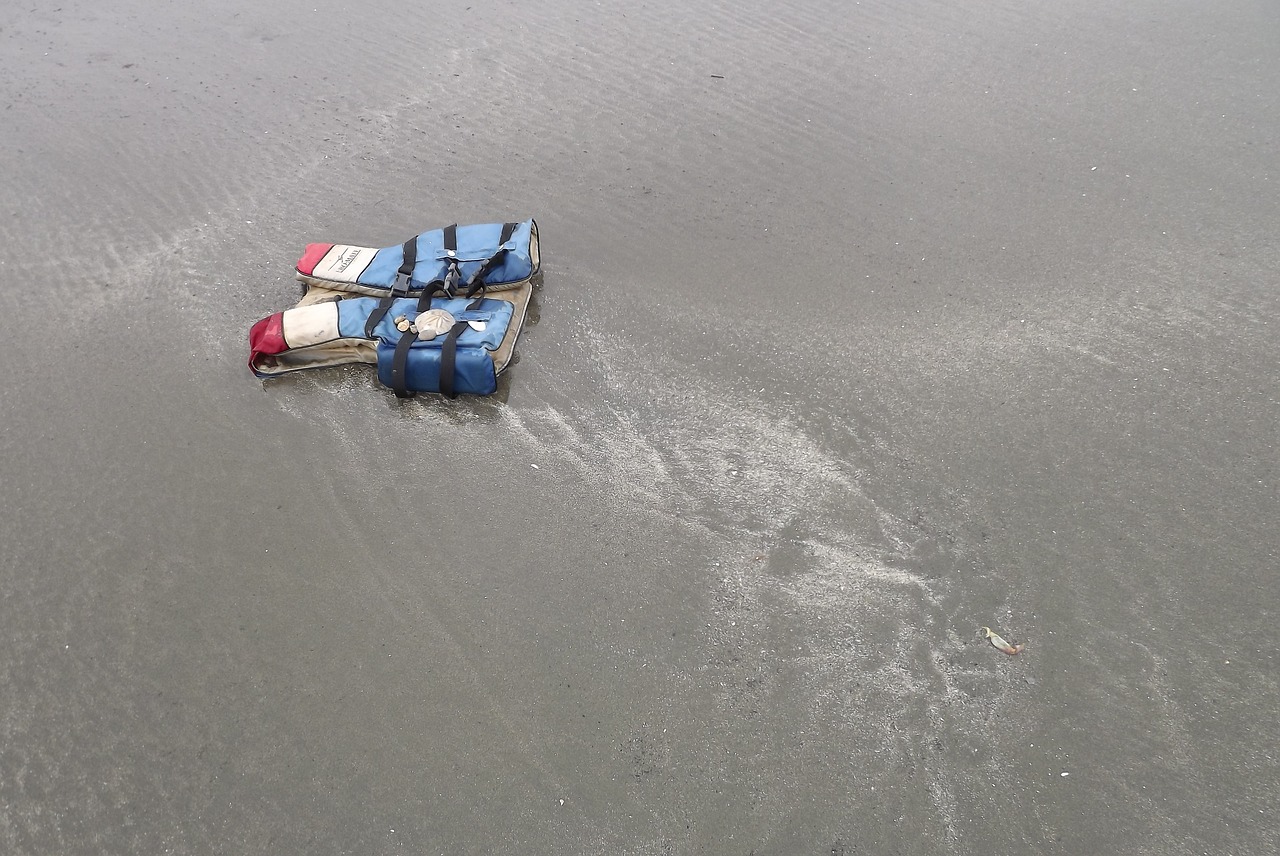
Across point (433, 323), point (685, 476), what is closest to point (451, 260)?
point (433, 323)

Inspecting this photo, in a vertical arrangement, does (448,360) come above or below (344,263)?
below

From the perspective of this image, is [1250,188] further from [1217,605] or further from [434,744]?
[434,744]

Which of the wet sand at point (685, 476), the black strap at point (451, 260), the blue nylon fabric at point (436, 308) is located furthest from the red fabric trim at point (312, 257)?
the black strap at point (451, 260)

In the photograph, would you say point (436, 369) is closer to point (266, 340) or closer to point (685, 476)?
point (266, 340)

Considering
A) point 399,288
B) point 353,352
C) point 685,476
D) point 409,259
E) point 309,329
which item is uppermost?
→ point 409,259

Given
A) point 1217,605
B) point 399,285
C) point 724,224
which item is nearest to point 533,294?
point 399,285

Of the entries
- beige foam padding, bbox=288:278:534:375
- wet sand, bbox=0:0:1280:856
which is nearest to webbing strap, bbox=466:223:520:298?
beige foam padding, bbox=288:278:534:375

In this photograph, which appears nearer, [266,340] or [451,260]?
[266,340]
